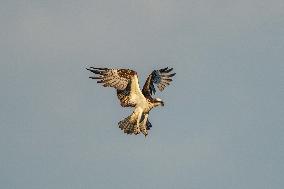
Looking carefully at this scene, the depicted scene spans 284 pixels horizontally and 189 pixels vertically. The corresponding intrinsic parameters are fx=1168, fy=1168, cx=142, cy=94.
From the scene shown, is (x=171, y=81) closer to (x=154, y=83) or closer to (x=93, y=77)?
(x=154, y=83)

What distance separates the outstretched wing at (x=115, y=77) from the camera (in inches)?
1817

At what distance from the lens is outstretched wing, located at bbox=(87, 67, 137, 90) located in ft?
151

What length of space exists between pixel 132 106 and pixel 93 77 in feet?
6.94

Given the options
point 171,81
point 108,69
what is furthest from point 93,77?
point 171,81

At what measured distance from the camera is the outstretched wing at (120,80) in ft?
152

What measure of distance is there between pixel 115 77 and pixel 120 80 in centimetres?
23

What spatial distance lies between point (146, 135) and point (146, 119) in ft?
3.19

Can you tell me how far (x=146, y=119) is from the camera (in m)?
47.1

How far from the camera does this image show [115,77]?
46531mm

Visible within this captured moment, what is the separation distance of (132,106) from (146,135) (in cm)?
139

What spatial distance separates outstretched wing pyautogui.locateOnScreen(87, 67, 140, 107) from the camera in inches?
1818

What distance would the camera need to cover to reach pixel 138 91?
46.7 metres

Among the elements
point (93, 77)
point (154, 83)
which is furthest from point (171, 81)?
point (93, 77)

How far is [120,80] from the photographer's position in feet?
153
